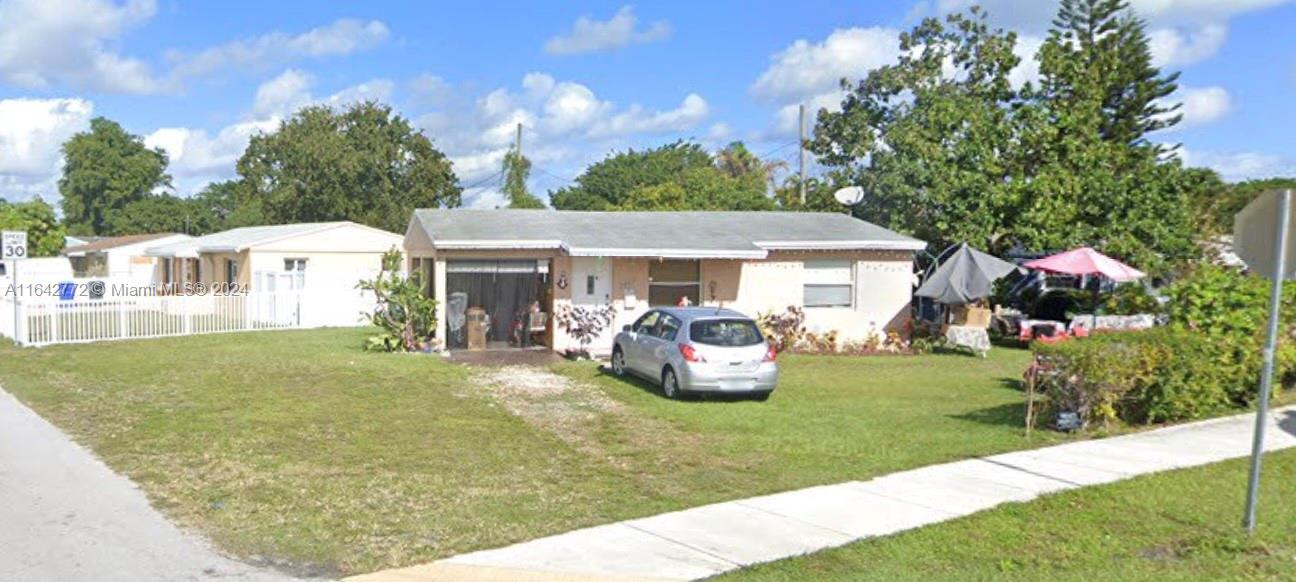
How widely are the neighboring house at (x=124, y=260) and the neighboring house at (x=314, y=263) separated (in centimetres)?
863

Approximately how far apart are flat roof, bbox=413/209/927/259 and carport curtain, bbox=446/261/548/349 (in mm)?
717

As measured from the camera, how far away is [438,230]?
21109 mm

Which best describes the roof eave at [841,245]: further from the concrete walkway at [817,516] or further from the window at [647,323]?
the concrete walkway at [817,516]

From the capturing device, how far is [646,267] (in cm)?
2177

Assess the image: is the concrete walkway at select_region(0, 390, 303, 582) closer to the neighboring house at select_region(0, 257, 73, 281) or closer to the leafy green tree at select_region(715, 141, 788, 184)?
the neighboring house at select_region(0, 257, 73, 281)

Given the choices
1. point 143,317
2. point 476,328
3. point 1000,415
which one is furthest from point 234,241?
point 1000,415

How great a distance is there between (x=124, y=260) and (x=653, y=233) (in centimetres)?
3263

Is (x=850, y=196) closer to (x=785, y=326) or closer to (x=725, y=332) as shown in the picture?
(x=785, y=326)

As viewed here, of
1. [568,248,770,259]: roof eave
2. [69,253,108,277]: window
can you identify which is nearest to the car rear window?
[568,248,770,259]: roof eave

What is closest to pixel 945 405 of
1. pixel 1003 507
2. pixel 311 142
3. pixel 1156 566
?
pixel 1003 507

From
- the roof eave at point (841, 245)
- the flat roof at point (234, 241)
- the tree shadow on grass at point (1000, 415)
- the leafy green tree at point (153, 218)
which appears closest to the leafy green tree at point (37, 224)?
the flat roof at point (234, 241)

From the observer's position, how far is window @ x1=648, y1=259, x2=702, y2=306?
22.2 m

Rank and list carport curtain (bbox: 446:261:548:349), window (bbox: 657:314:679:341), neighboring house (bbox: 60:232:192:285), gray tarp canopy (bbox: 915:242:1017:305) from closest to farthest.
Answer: window (bbox: 657:314:679:341)
carport curtain (bbox: 446:261:548:349)
gray tarp canopy (bbox: 915:242:1017:305)
neighboring house (bbox: 60:232:192:285)

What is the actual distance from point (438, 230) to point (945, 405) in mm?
11238
